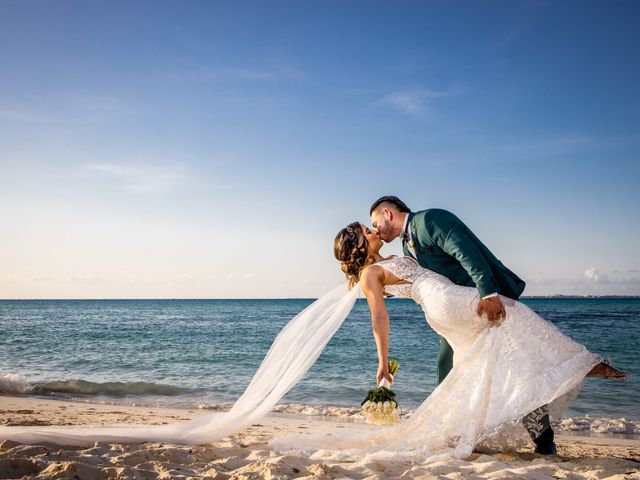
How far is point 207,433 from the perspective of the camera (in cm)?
409

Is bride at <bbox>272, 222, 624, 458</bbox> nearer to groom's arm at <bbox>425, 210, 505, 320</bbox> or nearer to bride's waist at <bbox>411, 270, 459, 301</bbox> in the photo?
bride's waist at <bbox>411, 270, 459, 301</bbox>

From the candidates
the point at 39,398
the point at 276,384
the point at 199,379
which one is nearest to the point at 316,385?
the point at 199,379

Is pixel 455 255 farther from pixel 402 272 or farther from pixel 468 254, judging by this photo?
pixel 402 272

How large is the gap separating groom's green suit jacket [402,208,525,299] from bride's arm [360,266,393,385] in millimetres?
395

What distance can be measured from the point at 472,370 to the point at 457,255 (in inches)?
34.8

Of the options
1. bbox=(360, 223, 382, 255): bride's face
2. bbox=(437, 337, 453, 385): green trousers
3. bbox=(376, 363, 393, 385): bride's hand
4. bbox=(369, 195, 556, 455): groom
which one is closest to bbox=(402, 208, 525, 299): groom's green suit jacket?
bbox=(369, 195, 556, 455): groom

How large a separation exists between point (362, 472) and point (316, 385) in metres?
6.45

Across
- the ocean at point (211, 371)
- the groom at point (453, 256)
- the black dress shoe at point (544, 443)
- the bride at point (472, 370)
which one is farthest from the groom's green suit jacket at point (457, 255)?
the ocean at point (211, 371)

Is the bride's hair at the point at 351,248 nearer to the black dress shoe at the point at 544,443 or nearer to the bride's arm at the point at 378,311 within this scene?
the bride's arm at the point at 378,311

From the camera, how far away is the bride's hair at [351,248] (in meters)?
4.15

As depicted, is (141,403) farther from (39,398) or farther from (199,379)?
(199,379)

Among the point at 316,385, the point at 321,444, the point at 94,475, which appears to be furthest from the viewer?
the point at 316,385

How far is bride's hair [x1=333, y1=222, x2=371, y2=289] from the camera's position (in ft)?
13.6

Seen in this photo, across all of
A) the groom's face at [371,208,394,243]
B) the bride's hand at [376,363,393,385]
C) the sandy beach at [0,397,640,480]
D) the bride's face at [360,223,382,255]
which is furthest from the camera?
the bride's face at [360,223,382,255]
